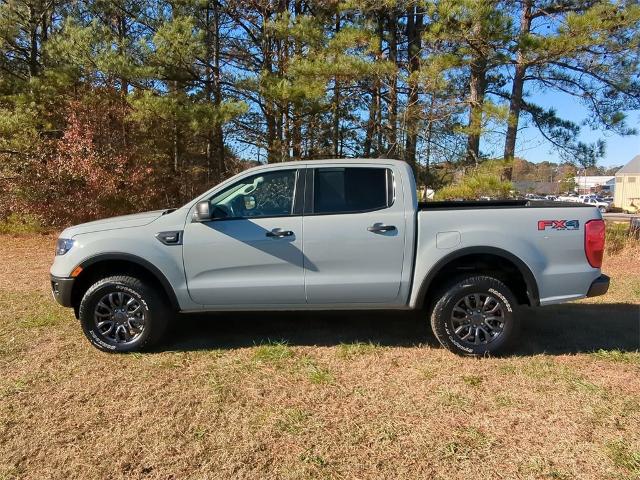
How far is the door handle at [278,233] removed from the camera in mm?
4438

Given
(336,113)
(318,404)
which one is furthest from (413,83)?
(318,404)

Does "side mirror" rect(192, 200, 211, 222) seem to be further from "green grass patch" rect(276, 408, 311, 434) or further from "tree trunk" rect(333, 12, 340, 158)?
"tree trunk" rect(333, 12, 340, 158)

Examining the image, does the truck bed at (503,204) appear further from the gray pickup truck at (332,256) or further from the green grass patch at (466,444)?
the green grass patch at (466,444)

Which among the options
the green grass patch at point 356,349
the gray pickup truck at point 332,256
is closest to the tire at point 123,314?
the gray pickup truck at point 332,256

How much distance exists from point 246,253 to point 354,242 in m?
0.97

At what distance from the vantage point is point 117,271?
470 cm

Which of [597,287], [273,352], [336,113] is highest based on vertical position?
[336,113]

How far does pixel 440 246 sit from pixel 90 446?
10.0 ft

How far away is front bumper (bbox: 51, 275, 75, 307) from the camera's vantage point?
4.55 metres

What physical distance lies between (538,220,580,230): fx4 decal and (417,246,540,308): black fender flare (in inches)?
14.1

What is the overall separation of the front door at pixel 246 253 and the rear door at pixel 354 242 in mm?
136

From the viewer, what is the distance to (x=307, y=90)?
1075cm

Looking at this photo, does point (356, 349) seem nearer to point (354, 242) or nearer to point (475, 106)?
point (354, 242)

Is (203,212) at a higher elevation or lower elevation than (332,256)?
higher
